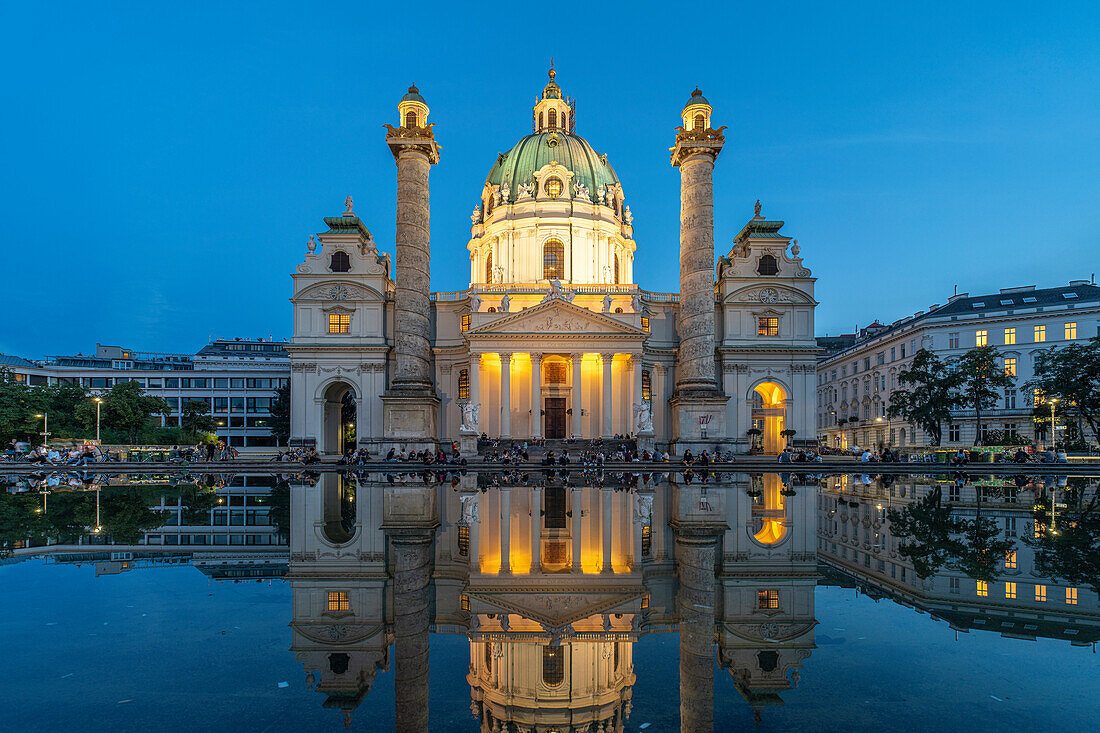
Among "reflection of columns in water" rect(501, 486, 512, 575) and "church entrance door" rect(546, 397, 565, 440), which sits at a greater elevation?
"church entrance door" rect(546, 397, 565, 440)

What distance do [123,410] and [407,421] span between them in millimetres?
27786

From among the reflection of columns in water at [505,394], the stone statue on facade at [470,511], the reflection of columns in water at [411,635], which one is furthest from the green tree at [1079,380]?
the reflection of columns in water at [411,635]

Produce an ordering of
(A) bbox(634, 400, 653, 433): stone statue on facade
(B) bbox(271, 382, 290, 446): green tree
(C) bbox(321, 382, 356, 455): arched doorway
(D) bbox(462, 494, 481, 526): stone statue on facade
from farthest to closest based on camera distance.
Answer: (B) bbox(271, 382, 290, 446): green tree, (C) bbox(321, 382, 356, 455): arched doorway, (A) bbox(634, 400, 653, 433): stone statue on facade, (D) bbox(462, 494, 481, 526): stone statue on facade

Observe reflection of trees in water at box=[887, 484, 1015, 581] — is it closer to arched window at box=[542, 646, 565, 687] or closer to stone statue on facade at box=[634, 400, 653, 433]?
arched window at box=[542, 646, 565, 687]

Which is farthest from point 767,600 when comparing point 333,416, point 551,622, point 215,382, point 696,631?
point 215,382

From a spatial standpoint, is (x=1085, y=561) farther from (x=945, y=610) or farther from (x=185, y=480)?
(x=185, y=480)

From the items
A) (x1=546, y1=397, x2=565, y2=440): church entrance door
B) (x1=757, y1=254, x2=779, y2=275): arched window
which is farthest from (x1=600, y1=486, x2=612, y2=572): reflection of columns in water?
(x1=757, y1=254, x2=779, y2=275): arched window

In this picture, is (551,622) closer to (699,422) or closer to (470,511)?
(470,511)

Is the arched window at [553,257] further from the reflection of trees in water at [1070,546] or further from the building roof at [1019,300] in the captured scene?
the reflection of trees in water at [1070,546]

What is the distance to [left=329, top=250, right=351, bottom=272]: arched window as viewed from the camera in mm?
52438

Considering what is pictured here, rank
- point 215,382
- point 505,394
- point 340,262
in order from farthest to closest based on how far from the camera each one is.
Result: point 215,382, point 340,262, point 505,394

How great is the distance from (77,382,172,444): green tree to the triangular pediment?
30394 mm

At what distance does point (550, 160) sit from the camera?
211 ft

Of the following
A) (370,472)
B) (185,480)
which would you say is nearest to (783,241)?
(370,472)
